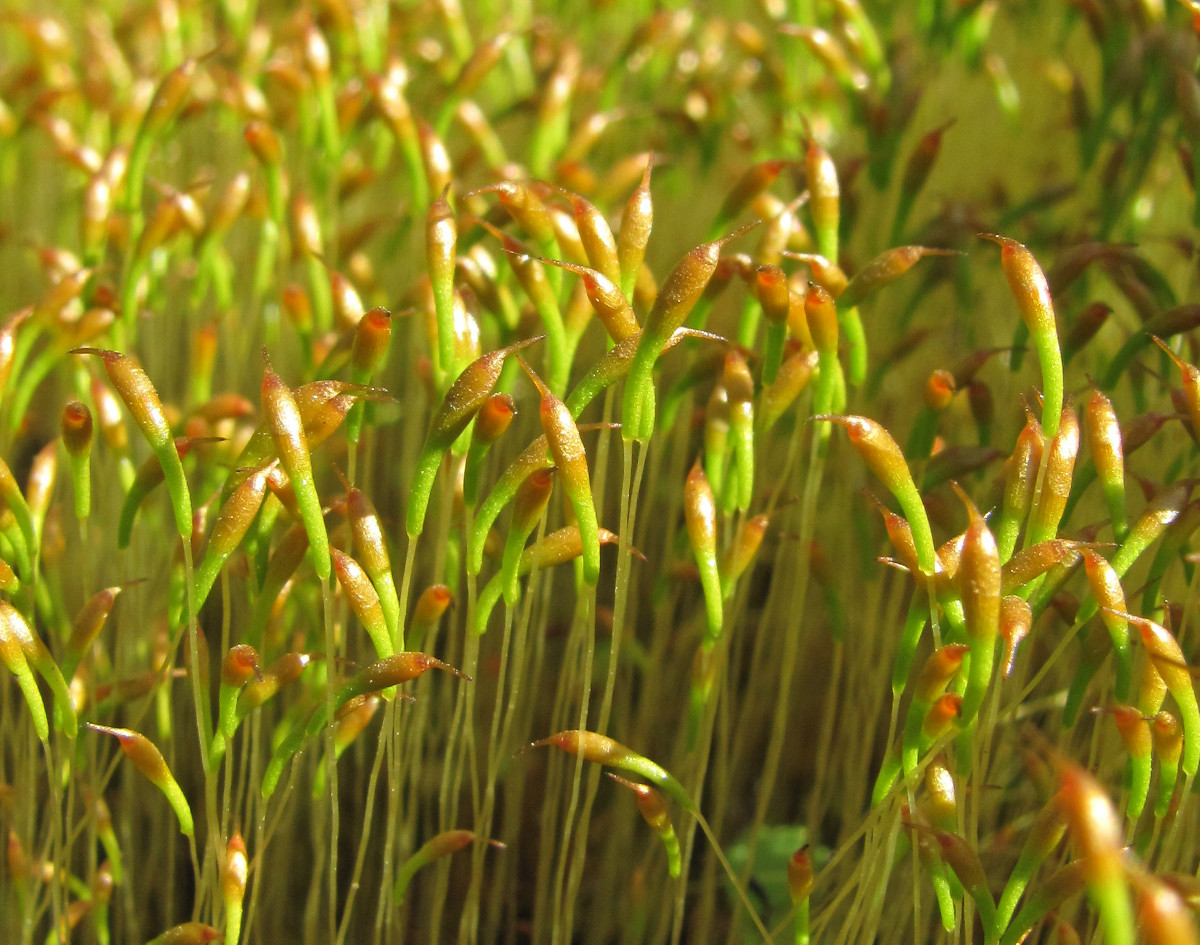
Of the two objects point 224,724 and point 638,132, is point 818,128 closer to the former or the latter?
point 638,132

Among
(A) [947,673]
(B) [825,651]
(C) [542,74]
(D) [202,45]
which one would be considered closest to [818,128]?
(C) [542,74]

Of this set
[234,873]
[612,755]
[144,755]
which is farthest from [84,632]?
[612,755]

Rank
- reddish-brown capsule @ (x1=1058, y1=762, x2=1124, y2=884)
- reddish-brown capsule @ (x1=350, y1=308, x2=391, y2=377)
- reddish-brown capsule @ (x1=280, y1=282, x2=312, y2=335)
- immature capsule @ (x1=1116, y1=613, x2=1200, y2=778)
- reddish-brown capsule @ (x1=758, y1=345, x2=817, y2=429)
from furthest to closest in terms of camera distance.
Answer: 1. reddish-brown capsule @ (x1=280, y1=282, x2=312, y2=335)
2. reddish-brown capsule @ (x1=758, y1=345, x2=817, y2=429)
3. reddish-brown capsule @ (x1=350, y1=308, x2=391, y2=377)
4. immature capsule @ (x1=1116, y1=613, x2=1200, y2=778)
5. reddish-brown capsule @ (x1=1058, y1=762, x2=1124, y2=884)

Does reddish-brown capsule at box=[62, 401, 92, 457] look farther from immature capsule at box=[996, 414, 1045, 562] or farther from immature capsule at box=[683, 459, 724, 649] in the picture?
immature capsule at box=[996, 414, 1045, 562]

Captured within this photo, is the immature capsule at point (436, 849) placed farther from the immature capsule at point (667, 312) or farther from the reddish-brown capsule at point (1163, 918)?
the reddish-brown capsule at point (1163, 918)

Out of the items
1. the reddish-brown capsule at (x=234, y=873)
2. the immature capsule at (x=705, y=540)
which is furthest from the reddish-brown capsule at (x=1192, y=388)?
the reddish-brown capsule at (x=234, y=873)

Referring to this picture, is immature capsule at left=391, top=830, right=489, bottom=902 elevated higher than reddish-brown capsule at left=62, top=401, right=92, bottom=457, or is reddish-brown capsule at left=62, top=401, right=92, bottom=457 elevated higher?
reddish-brown capsule at left=62, top=401, right=92, bottom=457

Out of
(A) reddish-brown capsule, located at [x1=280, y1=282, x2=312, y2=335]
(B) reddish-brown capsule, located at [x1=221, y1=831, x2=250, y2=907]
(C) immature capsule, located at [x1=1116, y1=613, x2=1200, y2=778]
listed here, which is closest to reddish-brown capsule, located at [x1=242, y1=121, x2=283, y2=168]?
(A) reddish-brown capsule, located at [x1=280, y1=282, x2=312, y2=335]

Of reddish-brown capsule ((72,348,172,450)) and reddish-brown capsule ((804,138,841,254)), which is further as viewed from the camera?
reddish-brown capsule ((804,138,841,254))

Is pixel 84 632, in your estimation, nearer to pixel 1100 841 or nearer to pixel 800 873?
pixel 800 873
